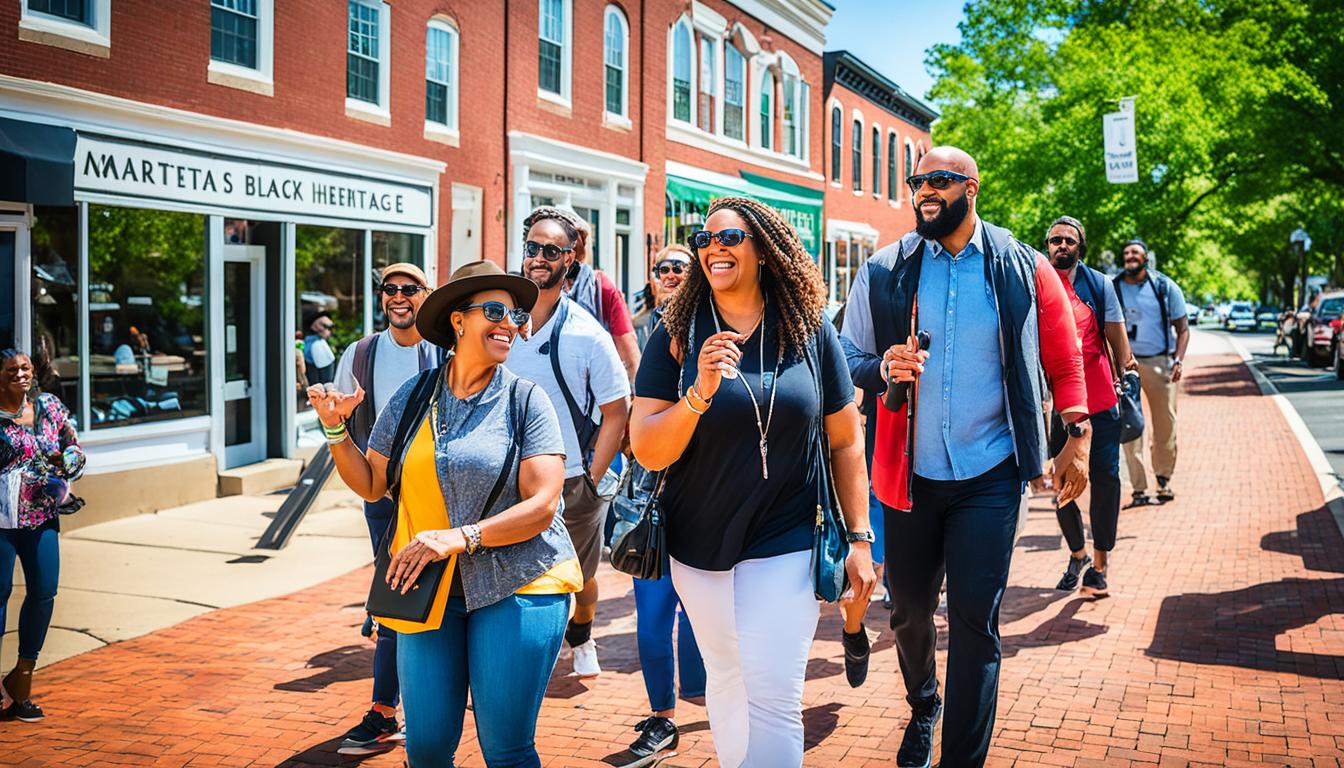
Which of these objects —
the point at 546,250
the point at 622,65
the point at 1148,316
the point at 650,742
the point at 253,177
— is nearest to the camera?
the point at 650,742

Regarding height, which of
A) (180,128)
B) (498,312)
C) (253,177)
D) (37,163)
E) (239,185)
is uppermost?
(180,128)

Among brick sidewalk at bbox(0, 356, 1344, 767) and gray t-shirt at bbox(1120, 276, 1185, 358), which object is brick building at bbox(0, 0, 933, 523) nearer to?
brick sidewalk at bbox(0, 356, 1344, 767)

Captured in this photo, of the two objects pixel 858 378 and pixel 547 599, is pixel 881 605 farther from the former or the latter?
pixel 547 599

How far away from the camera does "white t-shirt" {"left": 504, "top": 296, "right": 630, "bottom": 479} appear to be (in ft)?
16.5

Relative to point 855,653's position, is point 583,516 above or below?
above

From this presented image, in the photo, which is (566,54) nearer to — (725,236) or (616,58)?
(616,58)

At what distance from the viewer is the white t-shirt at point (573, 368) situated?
503 cm

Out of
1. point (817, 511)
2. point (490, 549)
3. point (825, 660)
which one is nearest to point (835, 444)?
point (817, 511)

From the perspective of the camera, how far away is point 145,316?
1148 centimetres

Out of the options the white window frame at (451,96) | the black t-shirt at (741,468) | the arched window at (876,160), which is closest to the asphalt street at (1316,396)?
the black t-shirt at (741,468)

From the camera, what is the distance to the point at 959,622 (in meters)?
4.05

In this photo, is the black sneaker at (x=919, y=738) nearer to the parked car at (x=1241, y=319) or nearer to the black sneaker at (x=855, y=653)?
the black sneaker at (x=855, y=653)

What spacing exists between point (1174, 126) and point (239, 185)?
21563 millimetres

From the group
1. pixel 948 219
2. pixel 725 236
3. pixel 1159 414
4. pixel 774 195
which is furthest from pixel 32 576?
pixel 774 195
